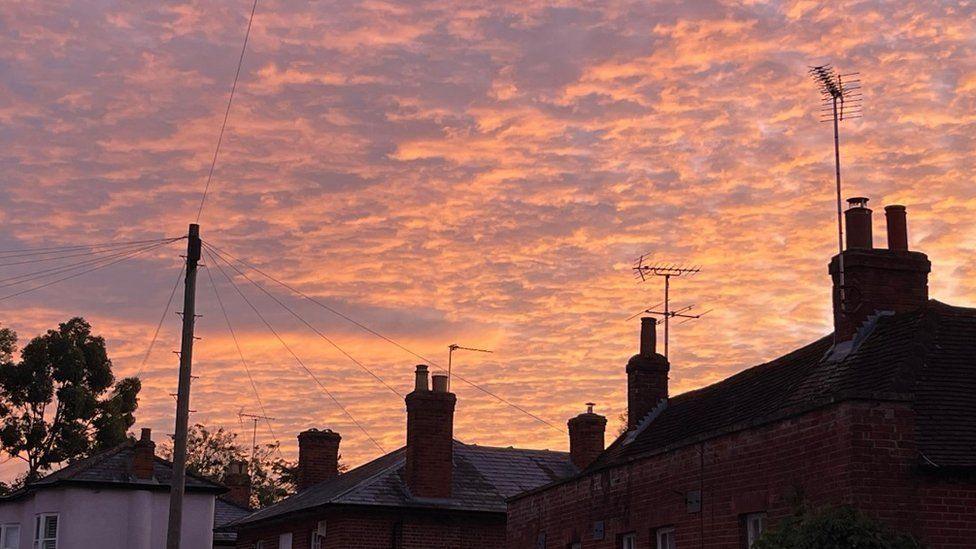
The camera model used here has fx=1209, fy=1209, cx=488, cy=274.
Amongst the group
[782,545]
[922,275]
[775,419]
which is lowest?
[782,545]

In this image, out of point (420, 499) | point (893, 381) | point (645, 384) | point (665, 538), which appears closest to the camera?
point (893, 381)

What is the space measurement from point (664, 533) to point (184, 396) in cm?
962

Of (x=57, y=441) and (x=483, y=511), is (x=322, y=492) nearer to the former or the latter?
(x=483, y=511)

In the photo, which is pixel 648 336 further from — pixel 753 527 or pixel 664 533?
pixel 753 527

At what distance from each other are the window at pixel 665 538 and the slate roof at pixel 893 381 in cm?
152

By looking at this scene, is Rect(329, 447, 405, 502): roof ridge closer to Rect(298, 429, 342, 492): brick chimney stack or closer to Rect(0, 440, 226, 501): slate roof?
Rect(298, 429, 342, 492): brick chimney stack

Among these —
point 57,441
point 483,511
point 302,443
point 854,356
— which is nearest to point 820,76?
point 854,356

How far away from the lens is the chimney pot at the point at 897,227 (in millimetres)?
23469

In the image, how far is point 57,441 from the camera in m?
67.1

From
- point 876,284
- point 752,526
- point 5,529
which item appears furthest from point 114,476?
point 876,284

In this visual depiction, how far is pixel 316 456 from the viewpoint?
1823 inches

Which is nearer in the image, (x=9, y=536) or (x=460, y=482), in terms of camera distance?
(x=460, y=482)

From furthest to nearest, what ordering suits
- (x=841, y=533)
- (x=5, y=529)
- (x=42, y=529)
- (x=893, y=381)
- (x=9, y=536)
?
1. (x=5, y=529)
2. (x=9, y=536)
3. (x=42, y=529)
4. (x=893, y=381)
5. (x=841, y=533)

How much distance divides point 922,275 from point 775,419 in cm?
581
